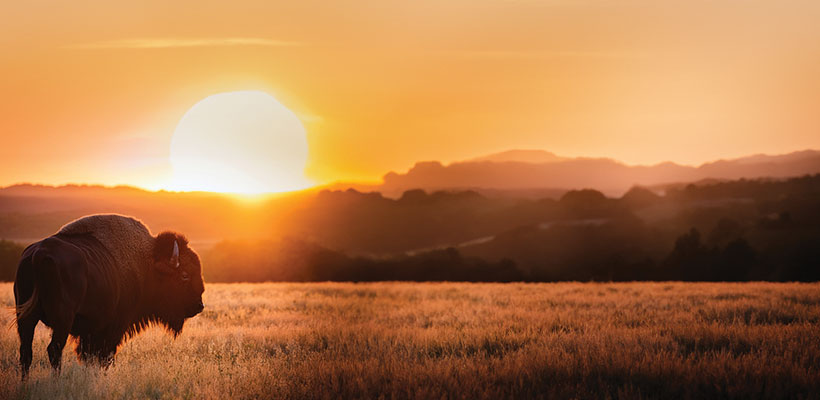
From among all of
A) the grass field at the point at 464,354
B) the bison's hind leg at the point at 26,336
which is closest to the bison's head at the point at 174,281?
the grass field at the point at 464,354

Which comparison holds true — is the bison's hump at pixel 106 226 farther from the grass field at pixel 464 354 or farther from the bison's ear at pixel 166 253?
the grass field at pixel 464 354

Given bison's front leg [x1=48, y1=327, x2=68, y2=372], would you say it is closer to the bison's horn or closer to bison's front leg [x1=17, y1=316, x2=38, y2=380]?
bison's front leg [x1=17, y1=316, x2=38, y2=380]

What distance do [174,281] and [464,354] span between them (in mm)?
4241

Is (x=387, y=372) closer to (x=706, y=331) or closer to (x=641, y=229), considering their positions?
(x=706, y=331)

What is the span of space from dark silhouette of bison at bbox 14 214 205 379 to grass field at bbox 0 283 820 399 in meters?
0.48

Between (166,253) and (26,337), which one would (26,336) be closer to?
(26,337)

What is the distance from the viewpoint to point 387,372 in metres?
8.27

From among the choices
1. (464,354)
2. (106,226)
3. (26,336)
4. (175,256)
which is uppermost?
(106,226)

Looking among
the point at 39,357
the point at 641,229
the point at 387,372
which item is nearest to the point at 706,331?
the point at 387,372

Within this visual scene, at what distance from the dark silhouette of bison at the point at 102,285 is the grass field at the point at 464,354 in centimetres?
48

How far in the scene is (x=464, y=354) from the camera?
9.41 metres

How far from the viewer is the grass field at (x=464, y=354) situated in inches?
295

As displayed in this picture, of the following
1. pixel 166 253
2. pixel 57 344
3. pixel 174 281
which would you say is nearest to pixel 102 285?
pixel 57 344

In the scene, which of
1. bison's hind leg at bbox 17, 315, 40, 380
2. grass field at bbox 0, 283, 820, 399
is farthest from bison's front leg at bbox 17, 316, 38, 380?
grass field at bbox 0, 283, 820, 399
